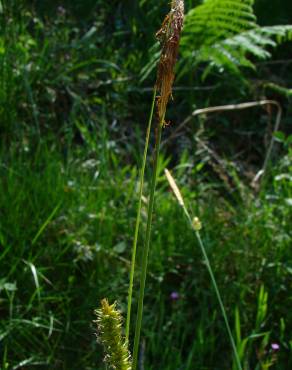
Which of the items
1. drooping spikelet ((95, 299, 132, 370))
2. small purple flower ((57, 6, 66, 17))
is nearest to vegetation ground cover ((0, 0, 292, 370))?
small purple flower ((57, 6, 66, 17))

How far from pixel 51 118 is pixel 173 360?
5.19 ft

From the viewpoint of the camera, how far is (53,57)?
140 inches

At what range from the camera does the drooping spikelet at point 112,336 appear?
897mm

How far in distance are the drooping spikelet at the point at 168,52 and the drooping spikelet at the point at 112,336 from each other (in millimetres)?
287

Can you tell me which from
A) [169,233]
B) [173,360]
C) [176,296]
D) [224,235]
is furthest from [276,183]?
[173,360]

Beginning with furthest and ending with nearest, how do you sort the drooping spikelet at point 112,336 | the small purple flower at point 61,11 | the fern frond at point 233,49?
the small purple flower at point 61,11 → the fern frond at point 233,49 → the drooping spikelet at point 112,336

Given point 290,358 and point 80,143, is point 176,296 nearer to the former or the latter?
point 290,358

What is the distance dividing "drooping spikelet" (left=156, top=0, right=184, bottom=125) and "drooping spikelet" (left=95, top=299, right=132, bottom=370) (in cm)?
29

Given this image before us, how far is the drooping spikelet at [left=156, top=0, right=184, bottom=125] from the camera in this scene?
98 centimetres

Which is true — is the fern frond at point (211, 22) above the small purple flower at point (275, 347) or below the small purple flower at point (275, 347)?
above

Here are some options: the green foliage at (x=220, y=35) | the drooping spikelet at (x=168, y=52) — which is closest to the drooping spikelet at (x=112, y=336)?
the drooping spikelet at (x=168, y=52)

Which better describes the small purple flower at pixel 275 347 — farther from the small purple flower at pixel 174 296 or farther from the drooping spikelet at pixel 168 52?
the drooping spikelet at pixel 168 52

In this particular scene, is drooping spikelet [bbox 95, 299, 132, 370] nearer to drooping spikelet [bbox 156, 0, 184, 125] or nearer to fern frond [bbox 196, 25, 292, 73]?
drooping spikelet [bbox 156, 0, 184, 125]

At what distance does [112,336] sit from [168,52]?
410mm
